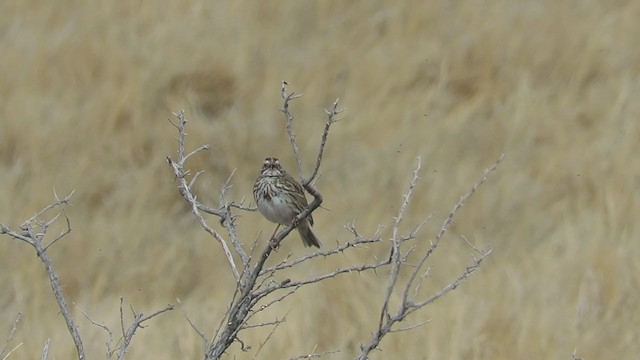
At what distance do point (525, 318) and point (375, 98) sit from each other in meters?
2.94

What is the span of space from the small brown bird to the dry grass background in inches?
46.0

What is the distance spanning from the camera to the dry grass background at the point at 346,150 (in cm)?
603

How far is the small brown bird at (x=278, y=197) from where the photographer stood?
4656 mm

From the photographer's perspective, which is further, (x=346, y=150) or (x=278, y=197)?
(x=346, y=150)

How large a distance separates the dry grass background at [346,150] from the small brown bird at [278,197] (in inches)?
46.0

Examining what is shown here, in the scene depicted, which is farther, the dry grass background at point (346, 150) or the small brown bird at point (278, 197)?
the dry grass background at point (346, 150)

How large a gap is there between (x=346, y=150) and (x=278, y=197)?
3.40 metres

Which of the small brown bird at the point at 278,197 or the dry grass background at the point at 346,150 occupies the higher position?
the dry grass background at the point at 346,150

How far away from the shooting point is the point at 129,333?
3.23 metres

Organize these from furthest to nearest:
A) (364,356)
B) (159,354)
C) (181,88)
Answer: (181,88) < (159,354) < (364,356)

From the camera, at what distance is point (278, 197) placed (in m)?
4.68

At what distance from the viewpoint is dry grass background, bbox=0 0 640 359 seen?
6.03 meters

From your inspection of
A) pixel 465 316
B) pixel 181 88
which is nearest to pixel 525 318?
pixel 465 316

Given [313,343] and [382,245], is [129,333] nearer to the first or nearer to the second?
[313,343]
